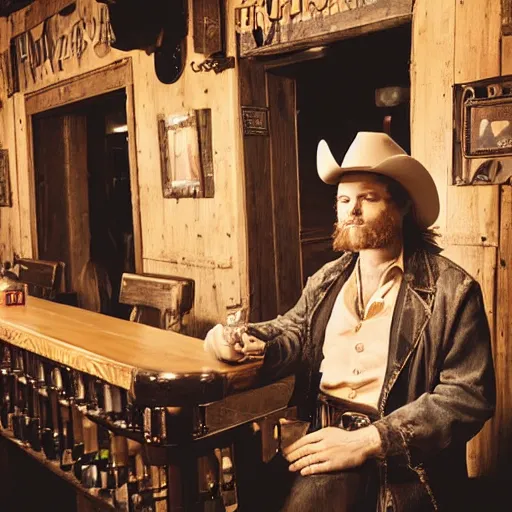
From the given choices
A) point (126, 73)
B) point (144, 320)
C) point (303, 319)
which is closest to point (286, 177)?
point (144, 320)

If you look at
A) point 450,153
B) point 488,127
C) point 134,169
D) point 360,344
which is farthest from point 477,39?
point 134,169

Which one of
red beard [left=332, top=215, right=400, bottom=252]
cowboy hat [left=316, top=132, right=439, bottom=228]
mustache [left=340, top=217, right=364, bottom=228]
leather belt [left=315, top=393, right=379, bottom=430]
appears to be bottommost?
leather belt [left=315, top=393, right=379, bottom=430]

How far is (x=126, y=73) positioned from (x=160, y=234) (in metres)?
1.24

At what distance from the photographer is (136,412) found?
2396 millimetres

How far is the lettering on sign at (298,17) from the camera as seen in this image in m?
3.31

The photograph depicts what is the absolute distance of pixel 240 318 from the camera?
90.8 inches

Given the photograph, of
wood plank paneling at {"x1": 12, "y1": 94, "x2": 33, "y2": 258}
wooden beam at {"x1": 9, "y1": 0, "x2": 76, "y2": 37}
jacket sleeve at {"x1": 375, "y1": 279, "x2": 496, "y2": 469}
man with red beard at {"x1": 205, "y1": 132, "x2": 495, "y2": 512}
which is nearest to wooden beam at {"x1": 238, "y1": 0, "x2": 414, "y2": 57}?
man with red beard at {"x1": 205, "y1": 132, "x2": 495, "y2": 512}

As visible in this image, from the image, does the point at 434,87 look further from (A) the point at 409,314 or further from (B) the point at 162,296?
(B) the point at 162,296

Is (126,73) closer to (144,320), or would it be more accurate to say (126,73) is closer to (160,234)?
(160,234)

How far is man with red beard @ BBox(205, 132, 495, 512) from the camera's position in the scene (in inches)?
79.2

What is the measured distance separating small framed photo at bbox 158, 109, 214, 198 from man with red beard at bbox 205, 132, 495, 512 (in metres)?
2.19

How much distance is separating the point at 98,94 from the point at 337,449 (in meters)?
4.32

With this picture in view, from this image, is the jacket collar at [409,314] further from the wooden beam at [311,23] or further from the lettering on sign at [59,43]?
the lettering on sign at [59,43]

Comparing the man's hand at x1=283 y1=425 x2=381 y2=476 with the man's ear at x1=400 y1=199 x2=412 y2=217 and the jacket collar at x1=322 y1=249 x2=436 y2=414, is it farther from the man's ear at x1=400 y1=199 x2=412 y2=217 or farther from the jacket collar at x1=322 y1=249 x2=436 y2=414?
the man's ear at x1=400 y1=199 x2=412 y2=217
